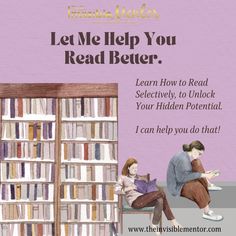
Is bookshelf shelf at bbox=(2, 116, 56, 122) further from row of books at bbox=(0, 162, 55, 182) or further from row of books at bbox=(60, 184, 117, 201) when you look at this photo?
row of books at bbox=(60, 184, 117, 201)

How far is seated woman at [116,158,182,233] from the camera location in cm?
882

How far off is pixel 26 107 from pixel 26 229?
1778 millimetres

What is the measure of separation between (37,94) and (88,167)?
1.25 meters

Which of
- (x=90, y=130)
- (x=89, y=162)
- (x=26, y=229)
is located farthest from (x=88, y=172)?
(x=26, y=229)

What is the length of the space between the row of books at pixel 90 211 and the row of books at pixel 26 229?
0.27m

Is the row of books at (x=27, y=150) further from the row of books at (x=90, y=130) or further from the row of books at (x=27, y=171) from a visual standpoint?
the row of books at (x=90, y=130)

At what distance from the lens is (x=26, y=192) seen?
8.95m

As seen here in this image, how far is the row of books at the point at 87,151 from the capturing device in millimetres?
8797

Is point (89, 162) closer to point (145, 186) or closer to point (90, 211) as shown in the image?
point (90, 211)

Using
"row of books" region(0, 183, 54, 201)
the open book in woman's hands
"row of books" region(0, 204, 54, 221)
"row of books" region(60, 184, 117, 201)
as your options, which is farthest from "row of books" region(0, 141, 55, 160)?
the open book in woman's hands

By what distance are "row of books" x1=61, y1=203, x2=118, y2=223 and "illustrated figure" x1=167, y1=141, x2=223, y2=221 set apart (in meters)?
0.95

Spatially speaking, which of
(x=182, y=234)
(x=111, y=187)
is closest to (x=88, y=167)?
(x=111, y=187)

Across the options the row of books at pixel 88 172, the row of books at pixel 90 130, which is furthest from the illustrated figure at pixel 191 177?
the row of books at pixel 90 130

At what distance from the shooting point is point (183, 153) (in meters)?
8.96
